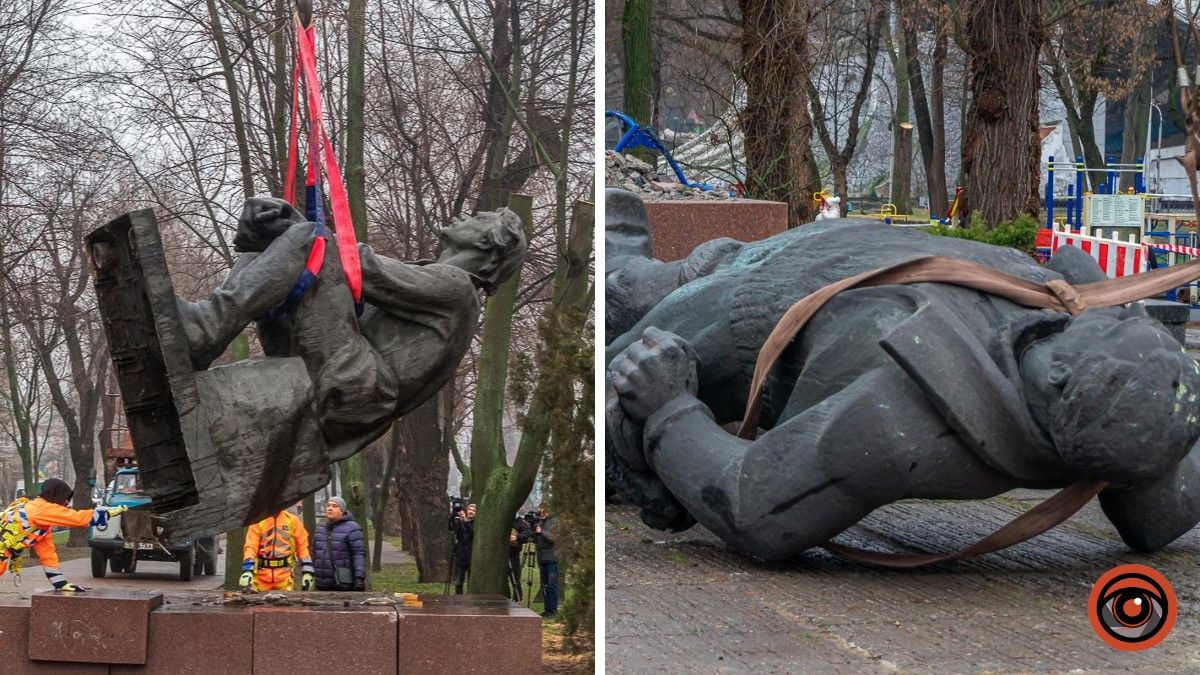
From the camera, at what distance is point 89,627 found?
582 centimetres

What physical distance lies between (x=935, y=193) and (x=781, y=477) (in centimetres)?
2318

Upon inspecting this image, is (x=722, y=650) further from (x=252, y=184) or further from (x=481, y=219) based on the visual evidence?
(x=252, y=184)

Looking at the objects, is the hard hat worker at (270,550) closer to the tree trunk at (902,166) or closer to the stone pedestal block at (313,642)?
the stone pedestal block at (313,642)

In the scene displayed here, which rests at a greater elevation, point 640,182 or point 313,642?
point 640,182

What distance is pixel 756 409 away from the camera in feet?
15.3

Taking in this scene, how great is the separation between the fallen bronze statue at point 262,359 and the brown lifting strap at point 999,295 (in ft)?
4.58

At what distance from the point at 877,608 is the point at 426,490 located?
31.6 ft

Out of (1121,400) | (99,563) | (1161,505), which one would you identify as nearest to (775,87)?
(99,563)

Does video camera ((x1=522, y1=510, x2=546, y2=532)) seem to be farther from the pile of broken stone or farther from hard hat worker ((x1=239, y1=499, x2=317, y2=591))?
the pile of broken stone

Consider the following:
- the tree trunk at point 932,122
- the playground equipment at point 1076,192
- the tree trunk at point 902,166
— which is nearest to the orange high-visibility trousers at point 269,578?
the playground equipment at point 1076,192

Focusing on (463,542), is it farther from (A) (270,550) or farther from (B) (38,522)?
(B) (38,522)

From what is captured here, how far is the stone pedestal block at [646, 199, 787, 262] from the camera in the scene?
7.25 m

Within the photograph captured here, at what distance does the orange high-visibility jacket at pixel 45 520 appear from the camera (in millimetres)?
7281

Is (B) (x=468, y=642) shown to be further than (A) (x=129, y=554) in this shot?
No
